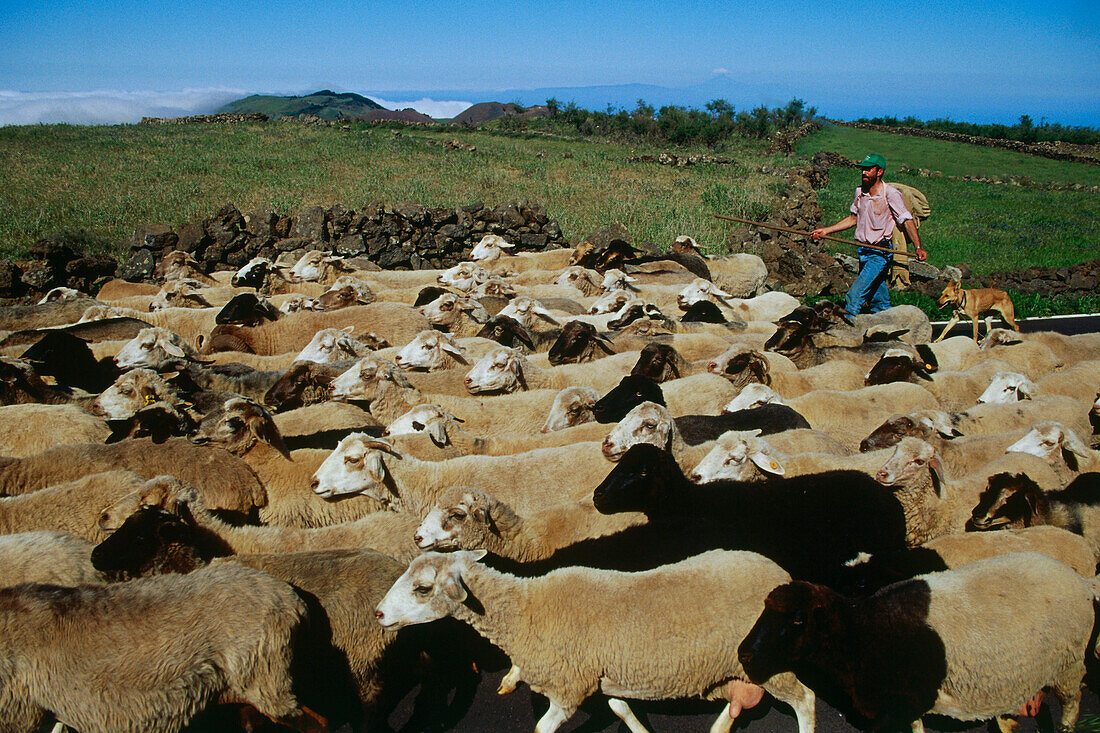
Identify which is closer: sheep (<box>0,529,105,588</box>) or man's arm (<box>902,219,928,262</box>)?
sheep (<box>0,529,105,588</box>)

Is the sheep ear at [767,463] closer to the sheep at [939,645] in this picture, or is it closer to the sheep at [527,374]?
the sheep at [939,645]

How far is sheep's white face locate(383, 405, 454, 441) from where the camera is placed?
5.94m

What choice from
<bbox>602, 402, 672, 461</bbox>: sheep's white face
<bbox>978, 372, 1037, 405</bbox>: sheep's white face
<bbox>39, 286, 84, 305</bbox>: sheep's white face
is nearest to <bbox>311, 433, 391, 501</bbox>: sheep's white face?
<bbox>602, 402, 672, 461</bbox>: sheep's white face

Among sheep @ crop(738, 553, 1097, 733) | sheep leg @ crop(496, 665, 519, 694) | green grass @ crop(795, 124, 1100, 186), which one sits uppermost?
green grass @ crop(795, 124, 1100, 186)

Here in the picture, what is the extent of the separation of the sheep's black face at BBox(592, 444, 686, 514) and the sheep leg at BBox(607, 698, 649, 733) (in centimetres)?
116

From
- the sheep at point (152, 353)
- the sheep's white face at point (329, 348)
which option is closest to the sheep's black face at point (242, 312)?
the sheep at point (152, 353)

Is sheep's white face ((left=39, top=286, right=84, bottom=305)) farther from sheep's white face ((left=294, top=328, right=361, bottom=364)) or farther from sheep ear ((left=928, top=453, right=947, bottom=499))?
sheep ear ((left=928, top=453, right=947, bottom=499))

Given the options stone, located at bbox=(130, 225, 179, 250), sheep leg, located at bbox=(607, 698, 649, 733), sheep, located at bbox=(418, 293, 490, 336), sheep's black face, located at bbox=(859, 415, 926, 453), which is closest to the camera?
sheep leg, located at bbox=(607, 698, 649, 733)

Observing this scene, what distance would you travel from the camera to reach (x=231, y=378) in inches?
282

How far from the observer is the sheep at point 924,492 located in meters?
4.86

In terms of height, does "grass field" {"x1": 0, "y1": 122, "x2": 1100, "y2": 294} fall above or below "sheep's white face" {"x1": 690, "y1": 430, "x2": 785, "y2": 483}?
above

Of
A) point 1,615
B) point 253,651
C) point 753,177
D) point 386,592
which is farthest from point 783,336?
point 753,177

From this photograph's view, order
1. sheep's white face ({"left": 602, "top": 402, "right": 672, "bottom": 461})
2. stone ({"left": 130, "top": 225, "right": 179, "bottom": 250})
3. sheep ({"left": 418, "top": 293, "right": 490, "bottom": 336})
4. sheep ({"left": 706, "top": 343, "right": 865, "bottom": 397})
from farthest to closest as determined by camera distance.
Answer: stone ({"left": 130, "top": 225, "right": 179, "bottom": 250}), sheep ({"left": 418, "top": 293, "right": 490, "bottom": 336}), sheep ({"left": 706, "top": 343, "right": 865, "bottom": 397}), sheep's white face ({"left": 602, "top": 402, "right": 672, "bottom": 461})

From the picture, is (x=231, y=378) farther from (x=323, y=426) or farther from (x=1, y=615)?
(x=1, y=615)
